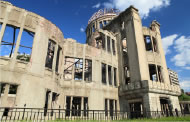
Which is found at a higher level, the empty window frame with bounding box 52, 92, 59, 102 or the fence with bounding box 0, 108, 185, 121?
the empty window frame with bounding box 52, 92, 59, 102

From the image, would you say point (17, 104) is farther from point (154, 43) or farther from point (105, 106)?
point (154, 43)

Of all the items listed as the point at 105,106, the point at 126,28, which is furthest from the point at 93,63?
the point at 126,28

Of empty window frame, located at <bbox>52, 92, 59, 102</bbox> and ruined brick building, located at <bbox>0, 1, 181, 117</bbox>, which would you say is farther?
empty window frame, located at <bbox>52, 92, 59, 102</bbox>

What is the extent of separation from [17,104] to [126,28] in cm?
1677

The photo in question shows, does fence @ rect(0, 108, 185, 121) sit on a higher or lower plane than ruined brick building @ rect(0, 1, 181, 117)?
lower

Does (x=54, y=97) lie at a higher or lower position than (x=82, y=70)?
lower

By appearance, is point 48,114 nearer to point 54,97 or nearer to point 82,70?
point 54,97

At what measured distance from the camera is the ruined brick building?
34.2 ft

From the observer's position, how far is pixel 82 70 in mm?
16109

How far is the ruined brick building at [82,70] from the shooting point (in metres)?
10.4

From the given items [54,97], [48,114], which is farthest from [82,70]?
[48,114]

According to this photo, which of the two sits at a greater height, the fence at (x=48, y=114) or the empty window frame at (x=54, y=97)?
the empty window frame at (x=54, y=97)

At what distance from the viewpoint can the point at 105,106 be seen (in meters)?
16.8

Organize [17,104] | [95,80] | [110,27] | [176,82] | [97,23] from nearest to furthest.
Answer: [17,104] < [95,80] < [110,27] < [97,23] < [176,82]
